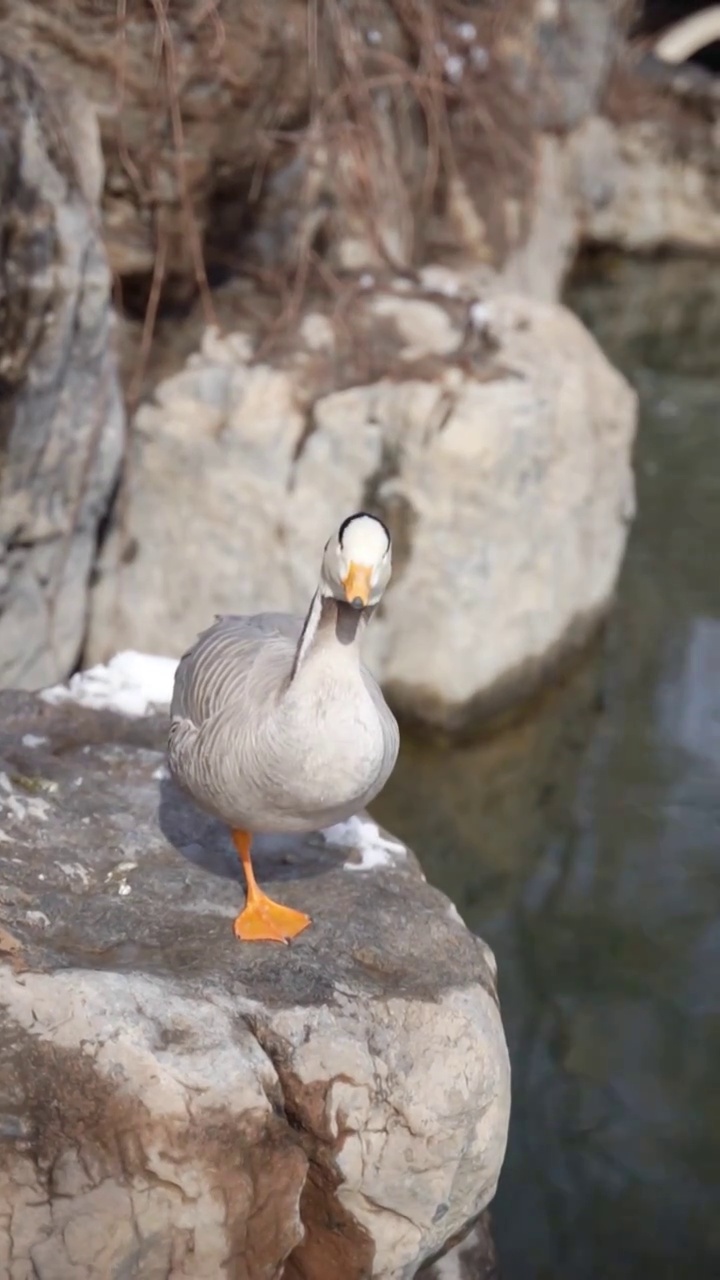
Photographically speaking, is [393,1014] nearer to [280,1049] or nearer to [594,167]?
[280,1049]

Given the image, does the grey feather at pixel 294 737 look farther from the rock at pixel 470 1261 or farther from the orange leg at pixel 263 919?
the rock at pixel 470 1261

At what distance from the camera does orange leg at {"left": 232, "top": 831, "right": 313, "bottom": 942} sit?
7.88 ft

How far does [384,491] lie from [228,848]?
2286 millimetres

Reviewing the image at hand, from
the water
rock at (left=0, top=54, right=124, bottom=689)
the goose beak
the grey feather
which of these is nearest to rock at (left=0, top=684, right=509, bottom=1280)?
the grey feather

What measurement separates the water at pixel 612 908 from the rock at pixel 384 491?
421 mm

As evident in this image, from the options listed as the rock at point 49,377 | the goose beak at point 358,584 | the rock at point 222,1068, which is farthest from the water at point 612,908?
the goose beak at point 358,584

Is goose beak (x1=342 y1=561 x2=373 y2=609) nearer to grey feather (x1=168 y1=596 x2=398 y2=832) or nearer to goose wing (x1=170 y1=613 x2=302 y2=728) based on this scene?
grey feather (x1=168 y1=596 x2=398 y2=832)

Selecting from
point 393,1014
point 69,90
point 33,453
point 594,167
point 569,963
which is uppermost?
point 594,167

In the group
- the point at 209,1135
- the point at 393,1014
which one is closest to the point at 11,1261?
the point at 209,1135

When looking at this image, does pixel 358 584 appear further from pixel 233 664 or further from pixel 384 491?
pixel 384 491

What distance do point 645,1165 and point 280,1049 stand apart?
1691mm

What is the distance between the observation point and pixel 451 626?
16.0ft

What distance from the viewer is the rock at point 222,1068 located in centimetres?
202

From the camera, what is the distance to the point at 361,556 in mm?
2043
